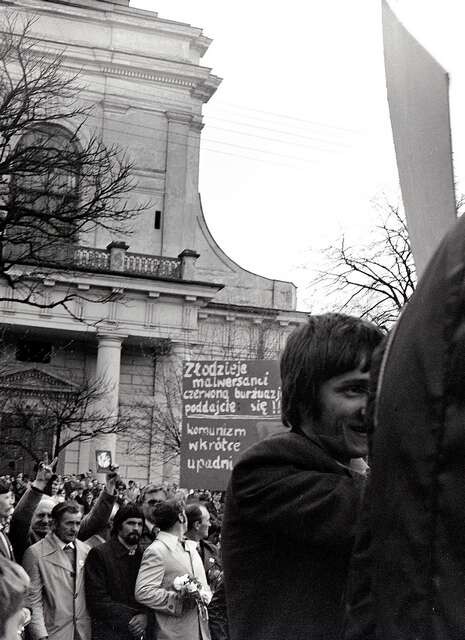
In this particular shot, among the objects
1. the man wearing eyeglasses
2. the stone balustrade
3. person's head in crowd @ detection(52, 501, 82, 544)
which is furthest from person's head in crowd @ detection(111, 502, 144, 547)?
the stone balustrade

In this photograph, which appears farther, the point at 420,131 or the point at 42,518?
the point at 42,518

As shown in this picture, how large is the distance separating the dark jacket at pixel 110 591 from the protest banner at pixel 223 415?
4621 mm

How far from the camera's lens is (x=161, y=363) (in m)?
35.0

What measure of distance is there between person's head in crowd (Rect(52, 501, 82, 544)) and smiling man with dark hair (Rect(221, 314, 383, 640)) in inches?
199

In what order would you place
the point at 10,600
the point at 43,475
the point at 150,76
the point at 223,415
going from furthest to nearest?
the point at 150,76 < the point at 223,415 < the point at 43,475 < the point at 10,600

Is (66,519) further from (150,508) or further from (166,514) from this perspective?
(150,508)

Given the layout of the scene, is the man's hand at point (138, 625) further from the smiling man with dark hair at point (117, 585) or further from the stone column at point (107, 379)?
the stone column at point (107, 379)

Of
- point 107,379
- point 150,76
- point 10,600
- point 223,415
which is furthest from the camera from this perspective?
point 150,76

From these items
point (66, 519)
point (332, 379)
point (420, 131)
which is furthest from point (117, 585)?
point (420, 131)

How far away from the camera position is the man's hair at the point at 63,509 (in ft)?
22.4

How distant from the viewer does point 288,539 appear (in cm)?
185

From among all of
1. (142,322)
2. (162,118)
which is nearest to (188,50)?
(162,118)

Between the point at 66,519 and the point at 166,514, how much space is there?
2.35 feet

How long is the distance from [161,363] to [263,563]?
3319cm
